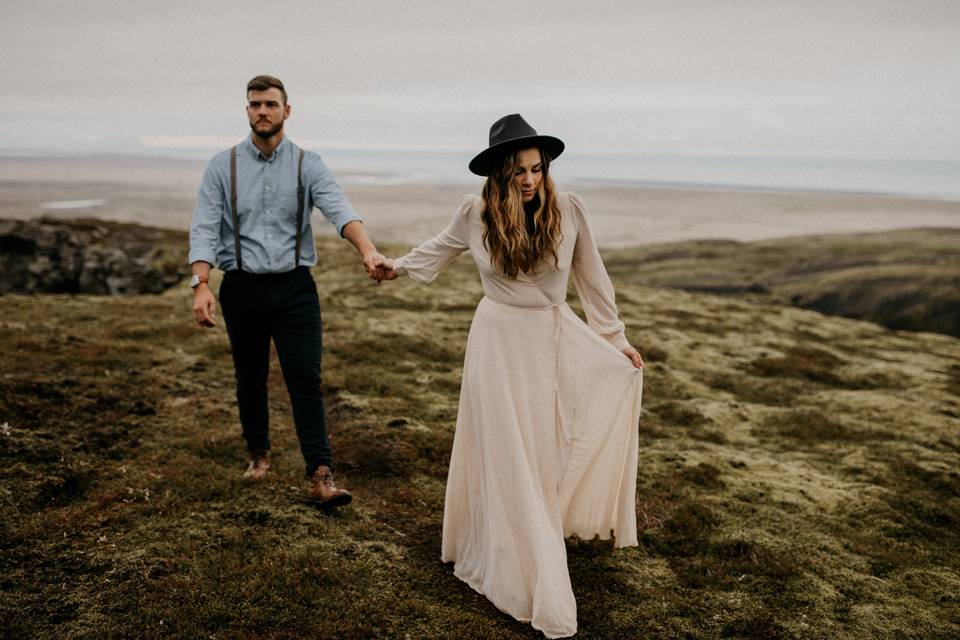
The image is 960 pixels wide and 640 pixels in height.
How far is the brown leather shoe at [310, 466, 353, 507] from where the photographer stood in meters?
6.34

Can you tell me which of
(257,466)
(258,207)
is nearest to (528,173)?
(258,207)

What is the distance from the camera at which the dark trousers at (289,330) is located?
6.11 m

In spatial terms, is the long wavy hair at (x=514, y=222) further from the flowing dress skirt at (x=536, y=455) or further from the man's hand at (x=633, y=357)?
the man's hand at (x=633, y=357)

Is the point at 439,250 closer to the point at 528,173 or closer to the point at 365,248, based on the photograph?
the point at 365,248

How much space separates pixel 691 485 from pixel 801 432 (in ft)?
11.5

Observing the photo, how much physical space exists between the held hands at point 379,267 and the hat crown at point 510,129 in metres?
1.65

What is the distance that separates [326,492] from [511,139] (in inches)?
152

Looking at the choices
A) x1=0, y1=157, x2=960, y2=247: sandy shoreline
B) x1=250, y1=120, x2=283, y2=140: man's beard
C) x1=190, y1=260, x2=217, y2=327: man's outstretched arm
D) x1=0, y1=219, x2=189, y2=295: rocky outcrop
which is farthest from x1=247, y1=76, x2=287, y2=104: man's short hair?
x1=0, y1=157, x2=960, y2=247: sandy shoreline

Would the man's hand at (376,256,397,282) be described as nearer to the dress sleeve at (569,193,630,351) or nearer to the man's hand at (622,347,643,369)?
the dress sleeve at (569,193,630,351)

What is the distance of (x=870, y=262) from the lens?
43906 millimetres

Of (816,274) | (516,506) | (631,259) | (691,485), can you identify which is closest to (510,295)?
(516,506)

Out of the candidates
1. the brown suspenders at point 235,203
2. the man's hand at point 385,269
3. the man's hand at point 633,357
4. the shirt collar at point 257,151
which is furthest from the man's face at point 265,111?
the man's hand at point 633,357

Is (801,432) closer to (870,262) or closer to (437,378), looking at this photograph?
(437,378)

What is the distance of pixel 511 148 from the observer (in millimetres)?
4773
